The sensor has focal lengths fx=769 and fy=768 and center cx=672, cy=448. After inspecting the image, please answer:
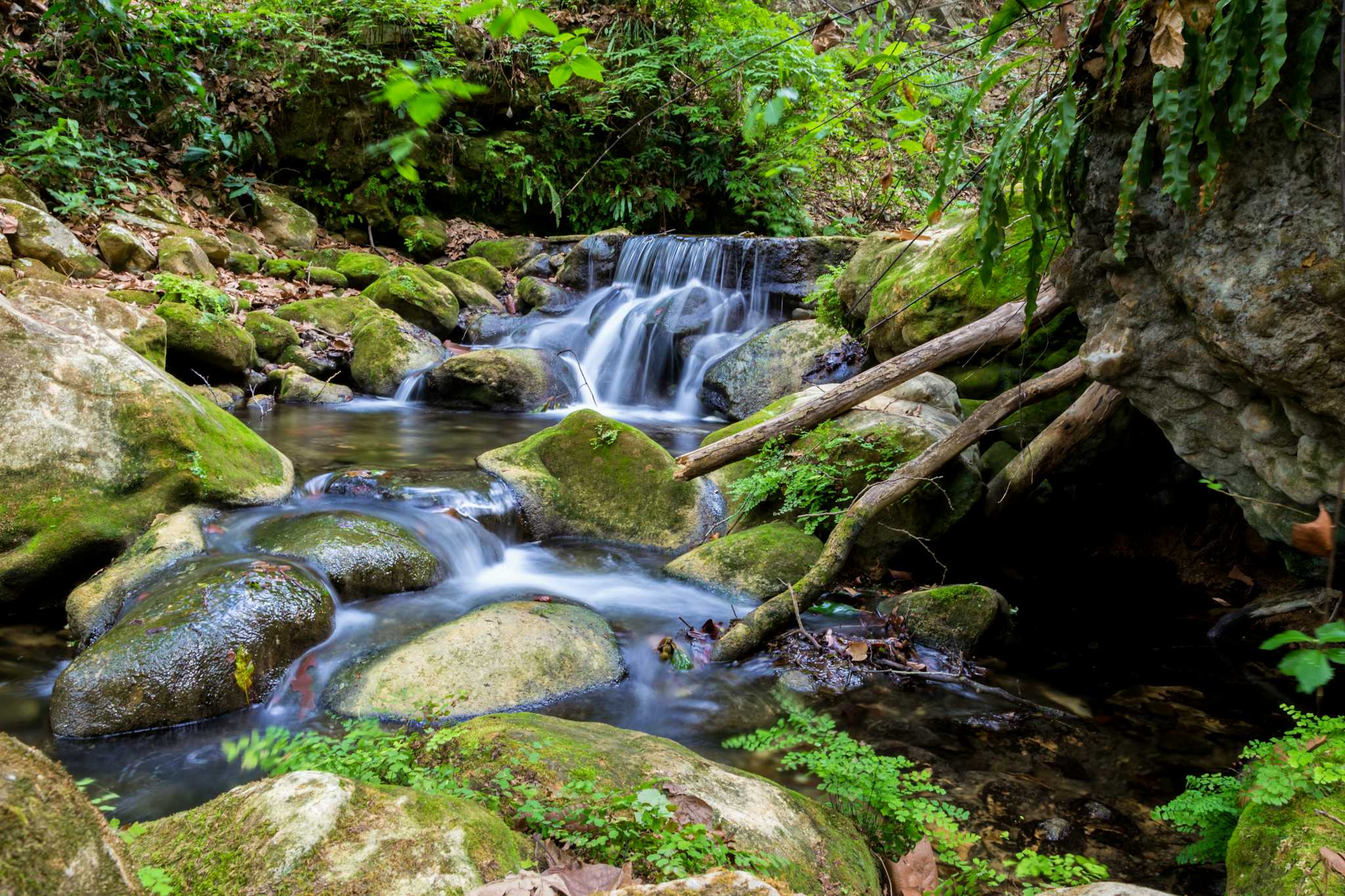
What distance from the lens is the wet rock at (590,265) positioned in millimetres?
14234

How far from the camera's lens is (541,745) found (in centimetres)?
249

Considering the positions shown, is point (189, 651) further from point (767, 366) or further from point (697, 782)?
point (767, 366)

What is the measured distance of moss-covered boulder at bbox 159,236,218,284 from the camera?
10344mm

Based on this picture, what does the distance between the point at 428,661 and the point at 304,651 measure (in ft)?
2.55

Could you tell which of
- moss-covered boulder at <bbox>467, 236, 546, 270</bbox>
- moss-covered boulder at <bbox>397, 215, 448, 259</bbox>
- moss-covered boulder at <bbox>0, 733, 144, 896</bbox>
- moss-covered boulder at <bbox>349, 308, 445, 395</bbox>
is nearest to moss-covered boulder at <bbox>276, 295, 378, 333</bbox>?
moss-covered boulder at <bbox>349, 308, 445, 395</bbox>

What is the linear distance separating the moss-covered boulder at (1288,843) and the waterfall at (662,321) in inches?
333

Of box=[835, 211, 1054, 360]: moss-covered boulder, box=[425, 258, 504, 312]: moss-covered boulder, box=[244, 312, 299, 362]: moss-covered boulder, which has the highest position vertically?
box=[835, 211, 1054, 360]: moss-covered boulder

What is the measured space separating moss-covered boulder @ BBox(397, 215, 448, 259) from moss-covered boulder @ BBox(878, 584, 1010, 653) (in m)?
12.8

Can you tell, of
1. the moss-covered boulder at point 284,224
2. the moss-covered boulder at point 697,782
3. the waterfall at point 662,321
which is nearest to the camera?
the moss-covered boulder at point 697,782

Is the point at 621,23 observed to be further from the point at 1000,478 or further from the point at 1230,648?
the point at 1230,648

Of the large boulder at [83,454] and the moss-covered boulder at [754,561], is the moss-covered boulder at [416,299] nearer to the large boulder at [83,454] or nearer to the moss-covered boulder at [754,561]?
the large boulder at [83,454]

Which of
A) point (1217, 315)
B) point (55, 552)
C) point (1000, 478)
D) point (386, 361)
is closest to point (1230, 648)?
point (1000, 478)

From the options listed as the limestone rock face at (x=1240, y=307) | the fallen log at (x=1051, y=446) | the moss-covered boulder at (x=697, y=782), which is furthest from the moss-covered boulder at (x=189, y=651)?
the fallen log at (x=1051, y=446)

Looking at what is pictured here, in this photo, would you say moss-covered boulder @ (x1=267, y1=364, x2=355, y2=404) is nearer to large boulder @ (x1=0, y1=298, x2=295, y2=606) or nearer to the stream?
the stream
